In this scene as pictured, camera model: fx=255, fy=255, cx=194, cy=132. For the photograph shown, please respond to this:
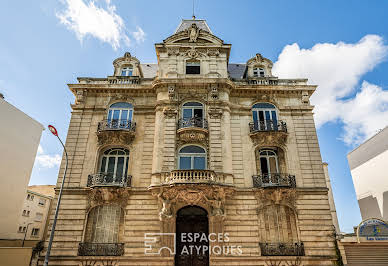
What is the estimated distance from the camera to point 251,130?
18391mm

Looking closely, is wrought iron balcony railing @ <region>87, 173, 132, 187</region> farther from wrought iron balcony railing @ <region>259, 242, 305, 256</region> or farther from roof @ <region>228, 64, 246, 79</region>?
roof @ <region>228, 64, 246, 79</region>

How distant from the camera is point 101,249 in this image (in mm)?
15211

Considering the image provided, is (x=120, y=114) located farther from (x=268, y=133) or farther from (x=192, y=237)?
(x=268, y=133)

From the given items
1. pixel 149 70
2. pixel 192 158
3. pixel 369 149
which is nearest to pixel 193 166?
pixel 192 158

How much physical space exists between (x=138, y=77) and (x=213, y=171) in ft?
32.5

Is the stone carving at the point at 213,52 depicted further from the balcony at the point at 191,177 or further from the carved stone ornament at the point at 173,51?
the balcony at the point at 191,177

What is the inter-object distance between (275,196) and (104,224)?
10.9 metres

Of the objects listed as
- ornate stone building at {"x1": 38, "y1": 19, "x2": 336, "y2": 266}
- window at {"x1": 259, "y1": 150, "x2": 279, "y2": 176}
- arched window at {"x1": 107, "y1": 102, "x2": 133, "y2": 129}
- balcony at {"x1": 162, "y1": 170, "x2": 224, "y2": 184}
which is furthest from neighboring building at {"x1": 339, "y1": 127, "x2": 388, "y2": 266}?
arched window at {"x1": 107, "y1": 102, "x2": 133, "y2": 129}

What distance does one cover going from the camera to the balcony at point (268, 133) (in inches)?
707

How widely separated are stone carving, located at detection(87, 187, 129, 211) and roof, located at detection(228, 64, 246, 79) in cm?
1325

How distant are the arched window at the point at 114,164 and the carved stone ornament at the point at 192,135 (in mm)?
4149

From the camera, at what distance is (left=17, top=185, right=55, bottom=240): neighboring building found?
30953mm

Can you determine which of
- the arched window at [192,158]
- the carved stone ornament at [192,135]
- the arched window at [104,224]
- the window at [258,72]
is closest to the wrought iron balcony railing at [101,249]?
the arched window at [104,224]

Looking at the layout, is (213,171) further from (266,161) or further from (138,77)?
(138,77)
